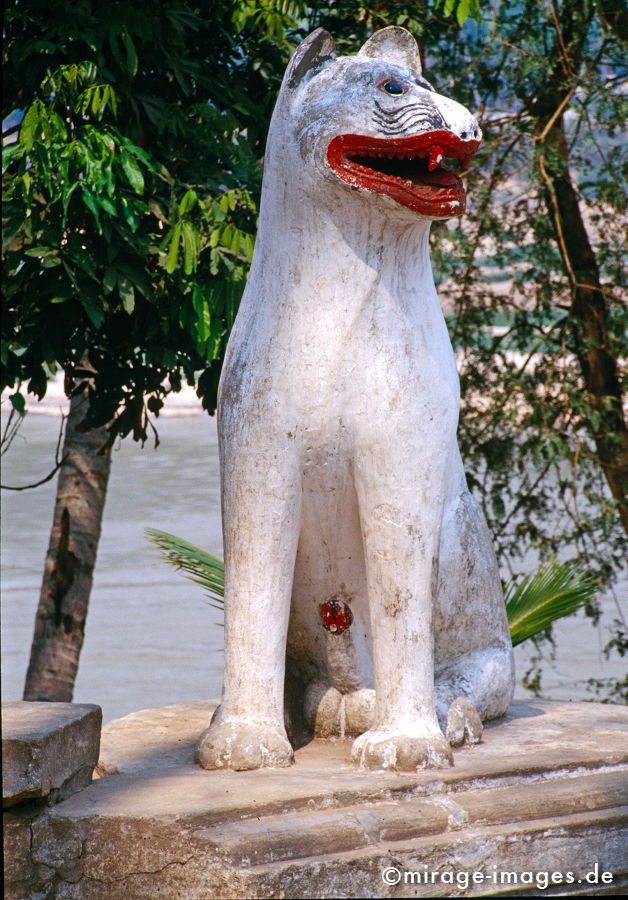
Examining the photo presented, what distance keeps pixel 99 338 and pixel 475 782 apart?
2.71 metres

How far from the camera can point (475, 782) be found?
10.1ft

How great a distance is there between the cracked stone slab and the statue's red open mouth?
4.83ft

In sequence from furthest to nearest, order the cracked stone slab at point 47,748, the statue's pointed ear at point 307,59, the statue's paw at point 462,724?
the statue's paw at point 462,724, the statue's pointed ear at point 307,59, the cracked stone slab at point 47,748

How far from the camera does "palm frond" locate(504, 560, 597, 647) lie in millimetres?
4828

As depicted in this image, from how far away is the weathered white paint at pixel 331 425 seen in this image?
3.14 m

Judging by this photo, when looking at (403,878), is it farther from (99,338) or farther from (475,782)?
(99,338)

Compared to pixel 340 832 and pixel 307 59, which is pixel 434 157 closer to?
pixel 307 59

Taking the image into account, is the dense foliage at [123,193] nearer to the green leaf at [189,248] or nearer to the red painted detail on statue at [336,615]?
the green leaf at [189,248]

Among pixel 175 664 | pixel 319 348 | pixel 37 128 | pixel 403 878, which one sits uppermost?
pixel 37 128

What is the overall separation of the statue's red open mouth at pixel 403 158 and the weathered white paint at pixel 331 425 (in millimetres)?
29

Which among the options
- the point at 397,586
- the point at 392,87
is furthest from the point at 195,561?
the point at 392,87

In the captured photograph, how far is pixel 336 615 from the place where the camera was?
3391 millimetres

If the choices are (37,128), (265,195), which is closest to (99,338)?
(37,128)

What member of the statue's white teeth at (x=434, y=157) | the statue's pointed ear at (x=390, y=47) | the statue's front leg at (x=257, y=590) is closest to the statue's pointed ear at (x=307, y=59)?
the statue's pointed ear at (x=390, y=47)
